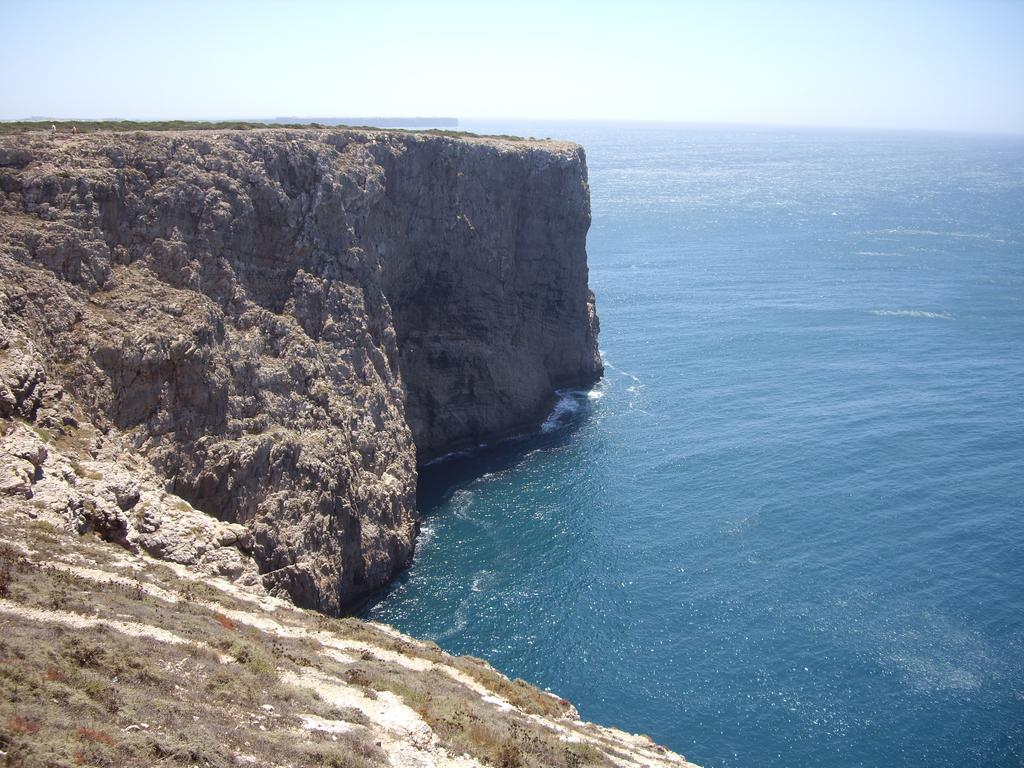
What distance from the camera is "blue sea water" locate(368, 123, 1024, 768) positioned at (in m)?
48.4

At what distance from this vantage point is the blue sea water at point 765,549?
48406mm

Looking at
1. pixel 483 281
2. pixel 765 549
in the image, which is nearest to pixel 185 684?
pixel 765 549

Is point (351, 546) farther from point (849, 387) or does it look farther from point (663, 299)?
point (663, 299)

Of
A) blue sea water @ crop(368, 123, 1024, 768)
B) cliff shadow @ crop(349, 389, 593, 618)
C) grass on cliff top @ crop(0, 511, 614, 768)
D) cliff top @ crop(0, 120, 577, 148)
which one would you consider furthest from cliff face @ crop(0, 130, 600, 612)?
blue sea water @ crop(368, 123, 1024, 768)

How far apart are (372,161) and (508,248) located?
22.9 meters

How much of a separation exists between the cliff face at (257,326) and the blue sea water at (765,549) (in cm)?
792

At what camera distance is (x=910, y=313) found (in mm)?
127062

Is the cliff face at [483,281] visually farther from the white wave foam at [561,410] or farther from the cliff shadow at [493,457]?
the cliff shadow at [493,457]

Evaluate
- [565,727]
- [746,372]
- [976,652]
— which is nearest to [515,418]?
[746,372]

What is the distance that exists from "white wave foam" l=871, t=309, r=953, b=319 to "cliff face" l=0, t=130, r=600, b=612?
2786 inches

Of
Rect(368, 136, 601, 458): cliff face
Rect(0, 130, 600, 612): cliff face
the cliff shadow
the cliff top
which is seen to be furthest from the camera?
Rect(368, 136, 601, 458): cliff face

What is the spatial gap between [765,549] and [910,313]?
255ft

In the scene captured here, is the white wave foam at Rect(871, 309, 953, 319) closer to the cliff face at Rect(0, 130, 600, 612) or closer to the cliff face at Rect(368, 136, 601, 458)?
the cliff face at Rect(368, 136, 601, 458)

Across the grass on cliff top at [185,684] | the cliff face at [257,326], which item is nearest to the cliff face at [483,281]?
the cliff face at [257,326]
